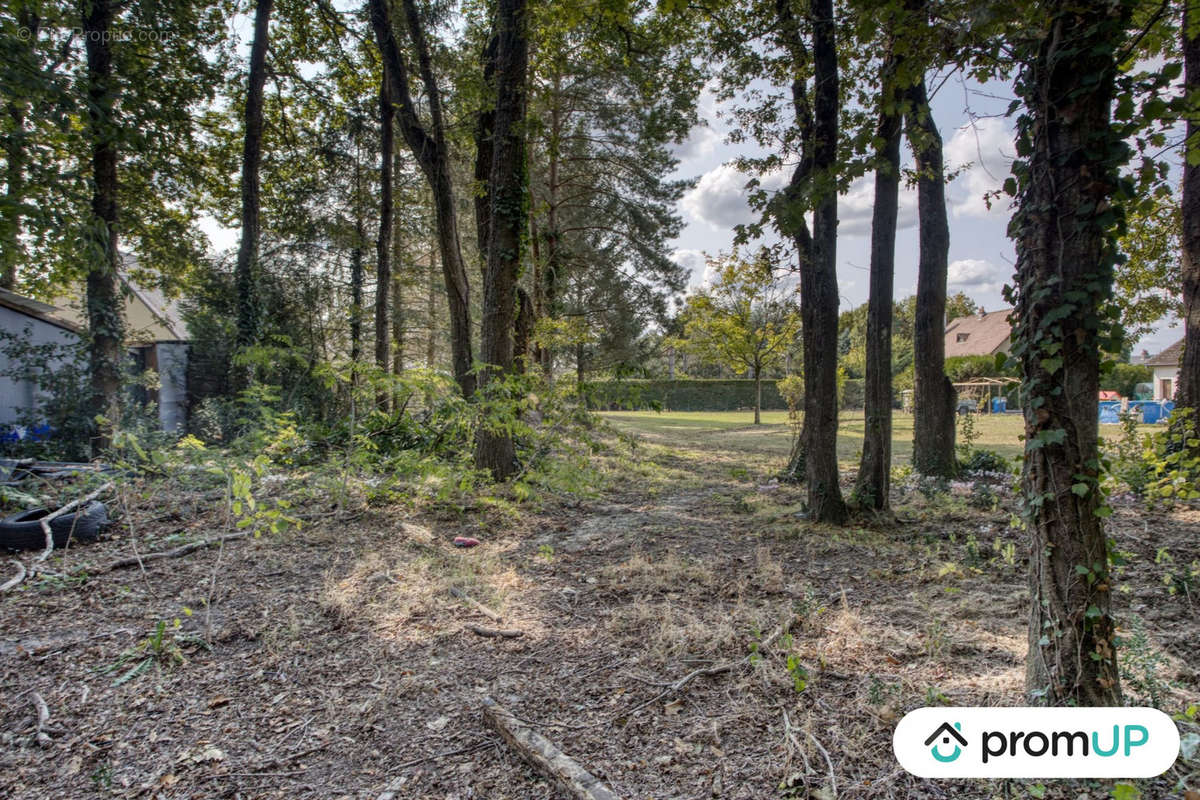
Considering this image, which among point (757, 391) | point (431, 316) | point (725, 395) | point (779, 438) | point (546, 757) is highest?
point (431, 316)

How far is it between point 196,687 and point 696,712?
2044 mm

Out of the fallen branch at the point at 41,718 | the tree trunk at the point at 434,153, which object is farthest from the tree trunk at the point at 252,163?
the fallen branch at the point at 41,718

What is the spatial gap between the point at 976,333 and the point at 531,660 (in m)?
40.7

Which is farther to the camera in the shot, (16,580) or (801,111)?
(801,111)

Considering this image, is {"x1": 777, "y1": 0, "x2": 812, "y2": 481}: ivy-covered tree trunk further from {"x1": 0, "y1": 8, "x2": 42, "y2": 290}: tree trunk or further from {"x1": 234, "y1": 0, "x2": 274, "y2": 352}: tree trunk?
{"x1": 234, "y1": 0, "x2": 274, "y2": 352}: tree trunk

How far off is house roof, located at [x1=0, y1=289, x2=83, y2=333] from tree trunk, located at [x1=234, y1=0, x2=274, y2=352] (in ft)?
8.52

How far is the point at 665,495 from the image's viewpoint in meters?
7.05

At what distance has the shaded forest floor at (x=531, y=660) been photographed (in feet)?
5.87

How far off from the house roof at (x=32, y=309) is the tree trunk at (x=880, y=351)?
1161 centimetres

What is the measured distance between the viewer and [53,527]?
409cm

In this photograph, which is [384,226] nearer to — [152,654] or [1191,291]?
[152,654]

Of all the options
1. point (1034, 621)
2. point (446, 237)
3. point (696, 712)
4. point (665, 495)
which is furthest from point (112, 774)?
point (446, 237)

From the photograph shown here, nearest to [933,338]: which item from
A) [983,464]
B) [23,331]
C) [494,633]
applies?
[983,464]

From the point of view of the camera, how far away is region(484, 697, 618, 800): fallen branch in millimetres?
1623
